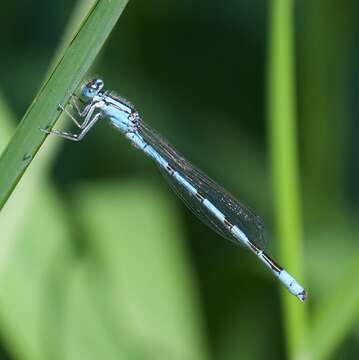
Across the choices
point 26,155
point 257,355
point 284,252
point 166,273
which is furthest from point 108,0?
point 257,355

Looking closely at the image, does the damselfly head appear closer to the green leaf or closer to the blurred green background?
the blurred green background

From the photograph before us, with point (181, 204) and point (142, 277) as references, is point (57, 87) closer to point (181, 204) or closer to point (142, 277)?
point (142, 277)

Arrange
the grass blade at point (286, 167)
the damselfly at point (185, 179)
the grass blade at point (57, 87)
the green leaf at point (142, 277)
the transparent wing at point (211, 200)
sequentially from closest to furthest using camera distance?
the grass blade at point (57, 87) < the grass blade at point (286, 167) < the green leaf at point (142, 277) < the damselfly at point (185, 179) < the transparent wing at point (211, 200)

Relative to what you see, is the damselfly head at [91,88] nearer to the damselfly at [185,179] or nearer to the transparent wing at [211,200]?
the damselfly at [185,179]

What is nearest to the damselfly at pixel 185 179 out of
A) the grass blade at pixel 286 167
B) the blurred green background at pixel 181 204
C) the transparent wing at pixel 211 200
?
the transparent wing at pixel 211 200

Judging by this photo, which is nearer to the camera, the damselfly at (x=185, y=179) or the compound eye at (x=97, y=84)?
the compound eye at (x=97, y=84)

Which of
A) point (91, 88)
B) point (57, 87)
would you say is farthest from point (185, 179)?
point (57, 87)
